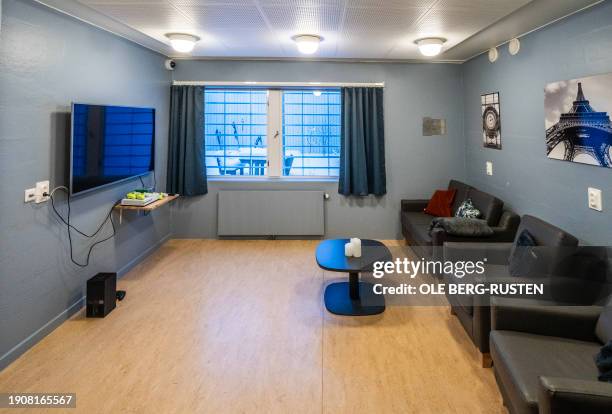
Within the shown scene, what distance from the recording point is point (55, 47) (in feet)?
8.99

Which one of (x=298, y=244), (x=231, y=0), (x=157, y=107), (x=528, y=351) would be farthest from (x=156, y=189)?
(x=528, y=351)

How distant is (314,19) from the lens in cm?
306

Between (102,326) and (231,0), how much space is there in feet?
8.75

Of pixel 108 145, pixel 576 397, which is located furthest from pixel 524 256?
pixel 108 145

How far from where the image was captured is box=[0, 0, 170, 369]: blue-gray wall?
7.68 feet

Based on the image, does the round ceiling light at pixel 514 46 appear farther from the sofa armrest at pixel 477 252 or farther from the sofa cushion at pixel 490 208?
the sofa armrest at pixel 477 252

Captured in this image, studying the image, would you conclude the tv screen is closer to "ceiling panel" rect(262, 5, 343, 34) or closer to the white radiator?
the white radiator

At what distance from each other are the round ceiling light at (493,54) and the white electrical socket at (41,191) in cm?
447

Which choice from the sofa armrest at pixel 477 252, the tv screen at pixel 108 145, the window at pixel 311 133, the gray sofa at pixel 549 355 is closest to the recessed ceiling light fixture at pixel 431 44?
the window at pixel 311 133

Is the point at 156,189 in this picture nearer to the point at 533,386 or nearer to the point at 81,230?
the point at 81,230

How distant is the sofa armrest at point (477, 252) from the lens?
299 cm

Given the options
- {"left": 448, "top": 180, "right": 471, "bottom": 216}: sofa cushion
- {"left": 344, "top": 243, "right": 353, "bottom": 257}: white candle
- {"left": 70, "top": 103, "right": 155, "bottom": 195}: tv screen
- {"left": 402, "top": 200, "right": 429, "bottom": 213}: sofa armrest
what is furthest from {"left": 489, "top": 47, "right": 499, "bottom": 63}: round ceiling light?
{"left": 70, "top": 103, "right": 155, "bottom": 195}: tv screen

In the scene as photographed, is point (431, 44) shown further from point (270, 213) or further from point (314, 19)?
point (270, 213)

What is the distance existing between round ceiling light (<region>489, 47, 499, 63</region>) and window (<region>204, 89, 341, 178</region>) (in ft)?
6.28
